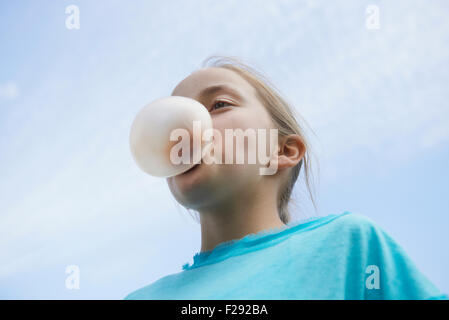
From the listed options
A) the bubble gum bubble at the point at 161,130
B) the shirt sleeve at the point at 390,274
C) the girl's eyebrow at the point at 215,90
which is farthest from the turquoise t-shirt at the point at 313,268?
the girl's eyebrow at the point at 215,90

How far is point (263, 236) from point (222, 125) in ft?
1.08

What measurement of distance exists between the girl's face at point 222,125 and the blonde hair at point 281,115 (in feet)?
0.14

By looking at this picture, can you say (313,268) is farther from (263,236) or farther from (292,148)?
(292,148)

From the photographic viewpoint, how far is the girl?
103 centimetres

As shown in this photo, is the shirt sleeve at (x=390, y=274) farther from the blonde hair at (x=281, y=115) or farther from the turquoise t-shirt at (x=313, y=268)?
the blonde hair at (x=281, y=115)

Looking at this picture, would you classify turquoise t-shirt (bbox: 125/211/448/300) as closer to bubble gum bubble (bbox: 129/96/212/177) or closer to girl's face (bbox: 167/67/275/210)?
girl's face (bbox: 167/67/275/210)

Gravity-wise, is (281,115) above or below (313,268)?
above

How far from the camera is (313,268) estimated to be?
3.54 feet

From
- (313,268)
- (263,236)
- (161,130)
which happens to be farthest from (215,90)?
(313,268)

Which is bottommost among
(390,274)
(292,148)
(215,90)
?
(390,274)

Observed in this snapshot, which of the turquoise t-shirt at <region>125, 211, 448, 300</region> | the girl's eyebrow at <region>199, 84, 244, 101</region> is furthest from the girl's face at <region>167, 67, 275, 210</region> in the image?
the turquoise t-shirt at <region>125, 211, 448, 300</region>

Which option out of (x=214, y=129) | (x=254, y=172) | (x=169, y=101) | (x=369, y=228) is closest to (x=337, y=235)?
(x=369, y=228)

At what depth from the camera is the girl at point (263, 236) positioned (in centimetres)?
103
